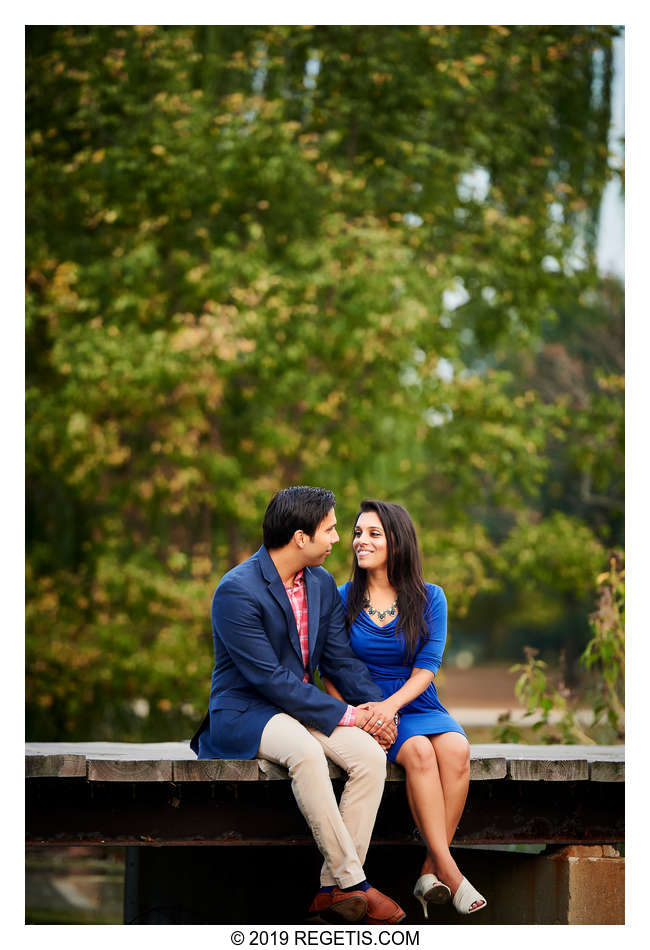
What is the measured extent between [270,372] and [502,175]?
273 cm

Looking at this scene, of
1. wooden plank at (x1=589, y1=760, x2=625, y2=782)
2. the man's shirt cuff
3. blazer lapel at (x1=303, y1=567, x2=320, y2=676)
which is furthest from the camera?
wooden plank at (x1=589, y1=760, x2=625, y2=782)

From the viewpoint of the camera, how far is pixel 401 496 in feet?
34.1

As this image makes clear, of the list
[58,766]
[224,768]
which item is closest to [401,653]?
[224,768]

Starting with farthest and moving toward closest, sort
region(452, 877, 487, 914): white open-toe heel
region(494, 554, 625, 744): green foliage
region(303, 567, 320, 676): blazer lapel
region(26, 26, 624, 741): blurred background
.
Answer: region(26, 26, 624, 741): blurred background → region(494, 554, 625, 744): green foliage → region(303, 567, 320, 676): blazer lapel → region(452, 877, 487, 914): white open-toe heel

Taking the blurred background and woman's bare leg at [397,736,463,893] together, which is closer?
woman's bare leg at [397,736,463,893]

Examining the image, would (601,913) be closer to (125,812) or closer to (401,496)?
(125,812)

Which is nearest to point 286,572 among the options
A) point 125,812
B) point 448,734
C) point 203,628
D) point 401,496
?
point 448,734

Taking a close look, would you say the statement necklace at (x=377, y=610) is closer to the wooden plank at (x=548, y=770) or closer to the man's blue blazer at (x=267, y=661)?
the man's blue blazer at (x=267, y=661)

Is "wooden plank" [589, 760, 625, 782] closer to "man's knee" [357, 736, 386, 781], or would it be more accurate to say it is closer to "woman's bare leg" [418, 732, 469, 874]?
"woman's bare leg" [418, 732, 469, 874]

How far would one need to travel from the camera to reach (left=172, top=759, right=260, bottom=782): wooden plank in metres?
3.68

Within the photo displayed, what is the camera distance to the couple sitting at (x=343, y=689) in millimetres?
3570

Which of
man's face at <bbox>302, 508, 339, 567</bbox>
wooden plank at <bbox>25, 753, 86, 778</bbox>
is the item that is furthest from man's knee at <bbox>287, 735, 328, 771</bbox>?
wooden plank at <bbox>25, 753, 86, 778</bbox>

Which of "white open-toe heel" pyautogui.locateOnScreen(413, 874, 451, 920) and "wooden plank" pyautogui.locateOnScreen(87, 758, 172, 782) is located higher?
"wooden plank" pyautogui.locateOnScreen(87, 758, 172, 782)

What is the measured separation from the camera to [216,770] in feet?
12.3
